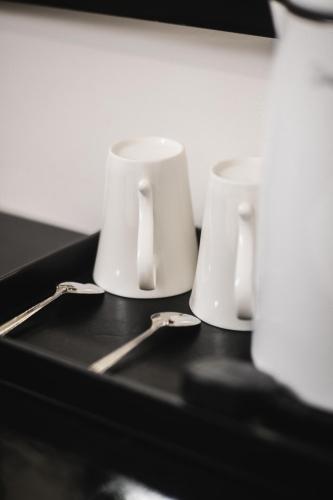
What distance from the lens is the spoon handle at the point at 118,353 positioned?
462mm

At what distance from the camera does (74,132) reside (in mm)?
681

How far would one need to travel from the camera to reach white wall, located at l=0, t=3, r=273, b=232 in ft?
1.91

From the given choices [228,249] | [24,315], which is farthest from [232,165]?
[24,315]

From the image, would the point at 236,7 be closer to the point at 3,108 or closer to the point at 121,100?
the point at 121,100

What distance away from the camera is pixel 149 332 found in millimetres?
507

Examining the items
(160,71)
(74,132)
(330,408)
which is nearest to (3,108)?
(74,132)

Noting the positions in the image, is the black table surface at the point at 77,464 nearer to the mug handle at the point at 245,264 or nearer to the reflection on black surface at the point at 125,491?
the reflection on black surface at the point at 125,491

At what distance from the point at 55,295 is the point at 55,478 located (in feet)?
0.53

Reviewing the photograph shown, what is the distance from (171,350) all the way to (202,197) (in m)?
0.17

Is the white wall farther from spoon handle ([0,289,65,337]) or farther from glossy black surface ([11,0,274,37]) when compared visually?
spoon handle ([0,289,65,337])

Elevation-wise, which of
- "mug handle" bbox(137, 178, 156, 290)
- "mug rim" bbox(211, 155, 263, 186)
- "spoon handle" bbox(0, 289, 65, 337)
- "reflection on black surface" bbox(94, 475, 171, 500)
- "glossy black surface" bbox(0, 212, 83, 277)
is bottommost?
"reflection on black surface" bbox(94, 475, 171, 500)

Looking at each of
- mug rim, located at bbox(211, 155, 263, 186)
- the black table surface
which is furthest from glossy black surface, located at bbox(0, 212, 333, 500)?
mug rim, located at bbox(211, 155, 263, 186)

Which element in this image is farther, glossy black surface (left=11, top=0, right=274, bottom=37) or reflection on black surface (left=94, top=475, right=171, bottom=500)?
glossy black surface (left=11, top=0, right=274, bottom=37)

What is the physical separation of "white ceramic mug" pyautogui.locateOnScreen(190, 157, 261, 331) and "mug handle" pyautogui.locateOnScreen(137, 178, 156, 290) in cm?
3
